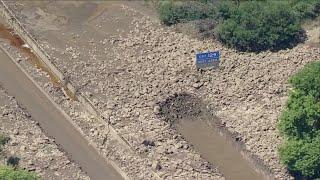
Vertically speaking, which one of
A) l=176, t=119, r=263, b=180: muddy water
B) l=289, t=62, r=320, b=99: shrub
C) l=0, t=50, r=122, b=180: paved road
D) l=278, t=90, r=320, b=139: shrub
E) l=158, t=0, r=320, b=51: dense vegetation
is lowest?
l=176, t=119, r=263, b=180: muddy water

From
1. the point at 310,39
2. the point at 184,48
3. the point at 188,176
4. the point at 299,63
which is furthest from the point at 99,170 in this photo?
the point at 310,39

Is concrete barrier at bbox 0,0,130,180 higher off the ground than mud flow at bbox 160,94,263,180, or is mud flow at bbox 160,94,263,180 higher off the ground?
concrete barrier at bbox 0,0,130,180

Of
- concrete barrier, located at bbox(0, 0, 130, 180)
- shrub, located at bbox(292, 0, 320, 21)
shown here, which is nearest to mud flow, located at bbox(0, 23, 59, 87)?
concrete barrier, located at bbox(0, 0, 130, 180)

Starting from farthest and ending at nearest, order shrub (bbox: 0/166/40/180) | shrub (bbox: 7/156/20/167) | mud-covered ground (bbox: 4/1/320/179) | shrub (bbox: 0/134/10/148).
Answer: mud-covered ground (bbox: 4/1/320/179) < shrub (bbox: 0/134/10/148) < shrub (bbox: 7/156/20/167) < shrub (bbox: 0/166/40/180)

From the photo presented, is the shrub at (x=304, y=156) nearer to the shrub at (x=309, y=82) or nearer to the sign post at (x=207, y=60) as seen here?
the shrub at (x=309, y=82)

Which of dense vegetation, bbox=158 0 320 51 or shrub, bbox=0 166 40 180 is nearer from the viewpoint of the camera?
shrub, bbox=0 166 40 180

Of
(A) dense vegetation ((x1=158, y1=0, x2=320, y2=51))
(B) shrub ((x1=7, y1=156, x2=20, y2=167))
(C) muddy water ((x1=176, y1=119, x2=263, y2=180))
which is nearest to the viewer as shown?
(B) shrub ((x1=7, y1=156, x2=20, y2=167))

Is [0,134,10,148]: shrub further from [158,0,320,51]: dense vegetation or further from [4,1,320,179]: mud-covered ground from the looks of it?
[158,0,320,51]: dense vegetation

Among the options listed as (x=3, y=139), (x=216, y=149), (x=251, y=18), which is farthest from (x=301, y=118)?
(x=3, y=139)

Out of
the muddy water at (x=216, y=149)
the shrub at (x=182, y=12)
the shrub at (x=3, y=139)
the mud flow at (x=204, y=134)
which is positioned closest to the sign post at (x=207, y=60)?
the mud flow at (x=204, y=134)
